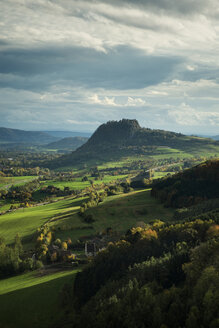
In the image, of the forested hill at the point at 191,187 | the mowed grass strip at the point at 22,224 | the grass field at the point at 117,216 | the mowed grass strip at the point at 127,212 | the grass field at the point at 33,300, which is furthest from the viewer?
the forested hill at the point at 191,187

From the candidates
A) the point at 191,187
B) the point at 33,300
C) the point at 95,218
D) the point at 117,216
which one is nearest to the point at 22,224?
the point at 95,218

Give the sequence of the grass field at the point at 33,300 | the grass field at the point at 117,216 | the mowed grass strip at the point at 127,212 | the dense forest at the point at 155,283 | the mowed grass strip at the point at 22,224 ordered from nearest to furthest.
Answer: the dense forest at the point at 155,283
the grass field at the point at 33,300
the grass field at the point at 117,216
the mowed grass strip at the point at 127,212
the mowed grass strip at the point at 22,224

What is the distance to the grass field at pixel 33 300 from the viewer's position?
176 ft

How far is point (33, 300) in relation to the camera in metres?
60.7

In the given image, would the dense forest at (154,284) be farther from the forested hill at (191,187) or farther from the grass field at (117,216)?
the forested hill at (191,187)

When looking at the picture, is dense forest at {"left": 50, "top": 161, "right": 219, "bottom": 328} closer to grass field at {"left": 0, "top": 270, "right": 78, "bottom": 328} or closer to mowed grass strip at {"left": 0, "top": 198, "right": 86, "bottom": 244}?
grass field at {"left": 0, "top": 270, "right": 78, "bottom": 328}

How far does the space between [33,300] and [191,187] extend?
376 feet

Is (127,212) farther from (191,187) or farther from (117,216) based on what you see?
(191,187)

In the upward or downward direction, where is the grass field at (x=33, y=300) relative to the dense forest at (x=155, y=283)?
downward

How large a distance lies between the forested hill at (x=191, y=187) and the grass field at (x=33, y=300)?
85.5 metres

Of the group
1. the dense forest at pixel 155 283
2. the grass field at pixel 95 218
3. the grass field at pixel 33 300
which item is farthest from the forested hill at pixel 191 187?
the grass field at pixel 33 300

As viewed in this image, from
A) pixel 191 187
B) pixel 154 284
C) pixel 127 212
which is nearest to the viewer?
pixel 154 284

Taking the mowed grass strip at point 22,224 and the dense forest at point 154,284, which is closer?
the dense forest at point 154,284

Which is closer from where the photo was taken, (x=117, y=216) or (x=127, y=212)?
(x=117, y=216)
